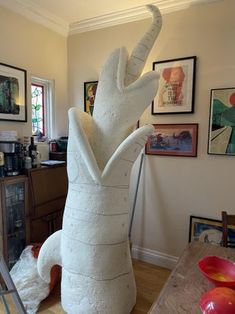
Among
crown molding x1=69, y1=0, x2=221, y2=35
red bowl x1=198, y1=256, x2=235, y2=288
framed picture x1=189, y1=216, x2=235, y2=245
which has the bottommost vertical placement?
framed picture x1=189, y1=216, x2=235, y2=245

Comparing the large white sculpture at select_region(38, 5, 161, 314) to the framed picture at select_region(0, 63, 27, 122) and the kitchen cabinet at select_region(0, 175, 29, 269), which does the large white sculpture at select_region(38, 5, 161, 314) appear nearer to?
the kitchen cabinet at select_region(0, 175, 29, 269)

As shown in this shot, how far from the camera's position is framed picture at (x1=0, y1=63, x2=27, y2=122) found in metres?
2.28

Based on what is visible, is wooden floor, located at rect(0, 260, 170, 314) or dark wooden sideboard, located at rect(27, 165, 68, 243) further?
dark wooden sideboard, located at rect(27, 165, 68, 243)

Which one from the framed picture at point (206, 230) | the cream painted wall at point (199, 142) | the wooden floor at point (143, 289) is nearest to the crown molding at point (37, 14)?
the cream painted wall at point (199, 142)

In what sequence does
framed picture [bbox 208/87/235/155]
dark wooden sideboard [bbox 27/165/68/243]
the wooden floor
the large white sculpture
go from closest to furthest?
the large white sculpture < the wooden floor < framed picture [bbox 208/87/235/155] < dark wooden sideboard [bbox 27/165/68/243]

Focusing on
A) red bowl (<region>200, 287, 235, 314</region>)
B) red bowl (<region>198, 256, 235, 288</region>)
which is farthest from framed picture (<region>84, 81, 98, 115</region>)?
red bowl (<region>200, 287, 235, 314</region>)

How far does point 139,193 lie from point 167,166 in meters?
0.45

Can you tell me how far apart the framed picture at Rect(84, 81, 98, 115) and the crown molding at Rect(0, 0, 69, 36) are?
712 mm

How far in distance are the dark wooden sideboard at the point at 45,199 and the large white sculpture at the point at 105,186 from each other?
0.77 metres

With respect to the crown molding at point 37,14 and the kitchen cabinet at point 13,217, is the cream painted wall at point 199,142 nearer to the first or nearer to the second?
the crown molding at point 37,14

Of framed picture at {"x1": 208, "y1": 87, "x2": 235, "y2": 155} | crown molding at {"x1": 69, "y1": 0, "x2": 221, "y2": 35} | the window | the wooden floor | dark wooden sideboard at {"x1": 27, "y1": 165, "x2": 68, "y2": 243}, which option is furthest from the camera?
the window

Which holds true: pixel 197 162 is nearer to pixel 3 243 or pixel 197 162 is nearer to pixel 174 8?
pixel 174 8

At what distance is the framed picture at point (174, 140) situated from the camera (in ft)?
7.60

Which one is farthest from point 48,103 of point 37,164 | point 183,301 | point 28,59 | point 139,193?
point 183,301
